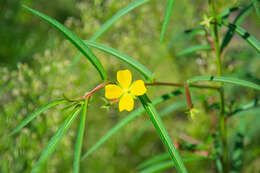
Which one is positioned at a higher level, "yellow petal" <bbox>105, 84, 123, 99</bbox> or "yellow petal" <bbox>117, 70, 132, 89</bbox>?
"yellow petal" <bbox>117, 70, 132, 89</bbox>

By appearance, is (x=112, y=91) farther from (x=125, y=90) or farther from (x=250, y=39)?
(x=250, y=39)

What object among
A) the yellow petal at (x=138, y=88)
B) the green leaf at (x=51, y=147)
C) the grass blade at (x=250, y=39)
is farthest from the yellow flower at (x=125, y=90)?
the grass blade at (x=250, y=39)

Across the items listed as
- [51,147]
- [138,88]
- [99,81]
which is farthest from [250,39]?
[99,81]

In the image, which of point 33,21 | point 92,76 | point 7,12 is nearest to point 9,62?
point 7,12

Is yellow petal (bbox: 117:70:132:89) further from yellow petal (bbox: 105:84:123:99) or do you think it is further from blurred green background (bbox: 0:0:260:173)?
blurred green background (bbox: 0:0:260:173)

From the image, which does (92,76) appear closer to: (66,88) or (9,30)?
(66,88)

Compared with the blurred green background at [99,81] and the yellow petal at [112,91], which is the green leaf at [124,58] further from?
the blurred green background at [99,81]

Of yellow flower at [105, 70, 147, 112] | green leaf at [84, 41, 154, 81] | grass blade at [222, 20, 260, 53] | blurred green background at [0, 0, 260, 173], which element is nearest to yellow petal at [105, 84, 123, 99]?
yellow flower at [105, 70, 147, 112]
